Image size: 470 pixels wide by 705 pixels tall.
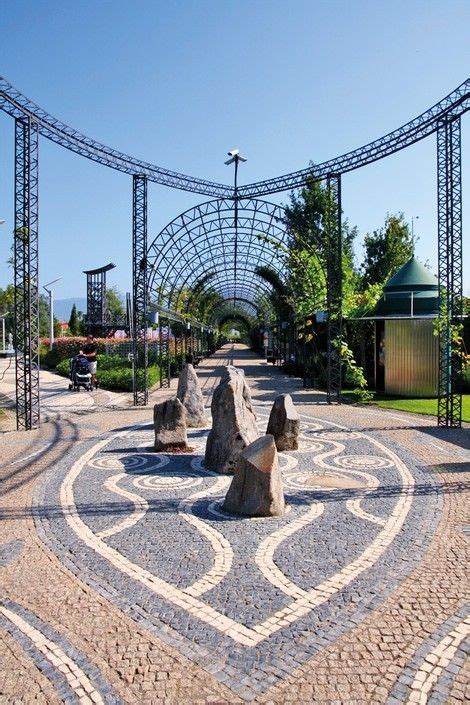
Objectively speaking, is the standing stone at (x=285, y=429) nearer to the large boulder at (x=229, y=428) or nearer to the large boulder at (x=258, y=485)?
the large boulder at (x=229, y=428)

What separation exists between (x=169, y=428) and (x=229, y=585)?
622 centimetres

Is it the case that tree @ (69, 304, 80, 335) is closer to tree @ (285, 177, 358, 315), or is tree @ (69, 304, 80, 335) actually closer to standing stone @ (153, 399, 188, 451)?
tree @ (285, 177, 358, 315)

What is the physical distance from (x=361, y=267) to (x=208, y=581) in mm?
40031

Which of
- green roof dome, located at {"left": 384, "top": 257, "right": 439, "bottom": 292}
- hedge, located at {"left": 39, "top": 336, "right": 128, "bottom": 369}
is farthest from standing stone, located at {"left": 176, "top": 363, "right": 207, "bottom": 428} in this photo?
hedge, located at {"left": 39, "top": 336, "right": 128, "bottom": 369}

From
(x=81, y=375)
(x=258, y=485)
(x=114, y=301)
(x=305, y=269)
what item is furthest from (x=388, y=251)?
(x=114, y=301)

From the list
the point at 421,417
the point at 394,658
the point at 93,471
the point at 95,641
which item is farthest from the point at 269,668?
the point at 421,417

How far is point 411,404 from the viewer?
61.0 ft

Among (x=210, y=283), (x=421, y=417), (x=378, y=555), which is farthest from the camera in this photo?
(x=210, y=283)

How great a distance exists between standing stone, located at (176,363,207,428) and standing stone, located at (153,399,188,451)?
3.02 m

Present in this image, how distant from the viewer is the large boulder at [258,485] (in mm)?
7230

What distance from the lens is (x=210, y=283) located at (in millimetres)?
42344

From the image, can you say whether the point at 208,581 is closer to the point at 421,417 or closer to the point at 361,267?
the point at 421,417

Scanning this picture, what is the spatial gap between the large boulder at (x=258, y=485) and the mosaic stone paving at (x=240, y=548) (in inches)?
7.0

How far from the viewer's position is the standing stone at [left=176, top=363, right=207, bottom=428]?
14.5 metres
